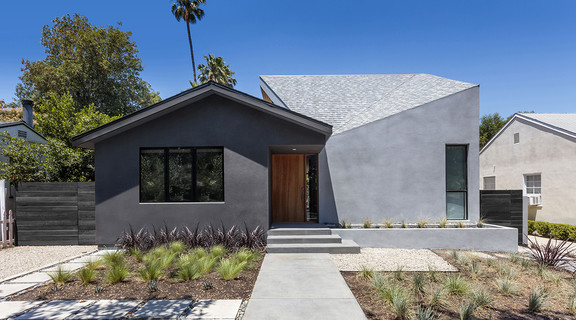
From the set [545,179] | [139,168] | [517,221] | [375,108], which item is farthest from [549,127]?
[139,168]

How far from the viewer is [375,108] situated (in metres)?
11.5

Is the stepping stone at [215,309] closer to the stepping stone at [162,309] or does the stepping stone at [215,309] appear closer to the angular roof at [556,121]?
the stepping stone at [162,309]

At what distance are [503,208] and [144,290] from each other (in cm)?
1146

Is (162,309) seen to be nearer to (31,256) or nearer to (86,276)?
(86,276)

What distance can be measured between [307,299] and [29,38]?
24693 mm

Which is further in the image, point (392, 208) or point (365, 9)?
point (365, 9)

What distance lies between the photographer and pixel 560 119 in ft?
45.2

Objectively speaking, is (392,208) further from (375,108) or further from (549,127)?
(549,127)

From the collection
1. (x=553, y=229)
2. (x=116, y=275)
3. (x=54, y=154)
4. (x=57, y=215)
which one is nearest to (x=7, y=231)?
(x=57, y=215)

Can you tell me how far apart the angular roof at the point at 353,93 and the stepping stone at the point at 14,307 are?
9192 mm

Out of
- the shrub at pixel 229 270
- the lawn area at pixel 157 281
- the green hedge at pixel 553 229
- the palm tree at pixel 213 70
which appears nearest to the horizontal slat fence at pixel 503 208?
the green hedge at pixel 553 229

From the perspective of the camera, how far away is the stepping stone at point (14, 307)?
4.04 m

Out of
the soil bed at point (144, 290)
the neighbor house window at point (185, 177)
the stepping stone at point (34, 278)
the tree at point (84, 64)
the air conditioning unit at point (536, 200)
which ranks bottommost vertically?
the stepping stone at point (34, 278)

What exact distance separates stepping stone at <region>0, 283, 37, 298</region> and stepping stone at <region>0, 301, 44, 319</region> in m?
0.50
